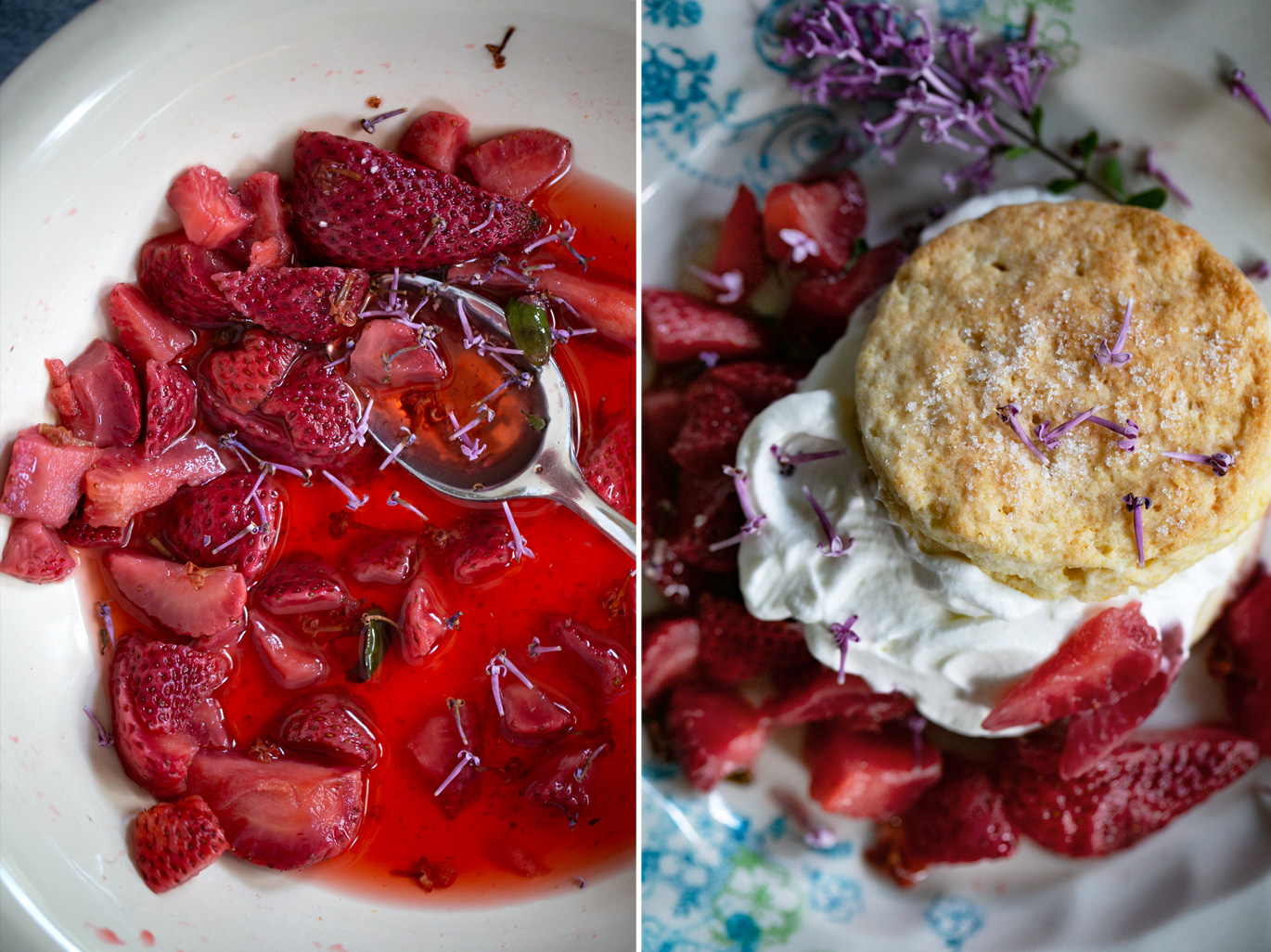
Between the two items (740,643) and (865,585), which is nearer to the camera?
(865,585)

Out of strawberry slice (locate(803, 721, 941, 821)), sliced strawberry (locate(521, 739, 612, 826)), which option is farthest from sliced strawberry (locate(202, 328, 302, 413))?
strawberry slice (locate(803, 721, 941, 821))

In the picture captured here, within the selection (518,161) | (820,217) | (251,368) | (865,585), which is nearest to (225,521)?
(251,368)

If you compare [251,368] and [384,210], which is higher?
[384,210]

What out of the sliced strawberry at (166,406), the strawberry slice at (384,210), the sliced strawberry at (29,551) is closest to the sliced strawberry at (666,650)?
the strawberry slice at (384,210)

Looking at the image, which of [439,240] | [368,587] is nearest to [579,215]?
Result: [439,240]

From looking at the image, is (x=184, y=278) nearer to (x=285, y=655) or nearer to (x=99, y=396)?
(x=99, y=396)

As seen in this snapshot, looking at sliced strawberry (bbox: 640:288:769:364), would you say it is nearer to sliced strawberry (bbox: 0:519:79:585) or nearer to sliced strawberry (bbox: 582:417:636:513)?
sliced strawberry (bbox: 582:417:636:513)

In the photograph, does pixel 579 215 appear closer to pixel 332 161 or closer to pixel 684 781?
pixel 332 161
